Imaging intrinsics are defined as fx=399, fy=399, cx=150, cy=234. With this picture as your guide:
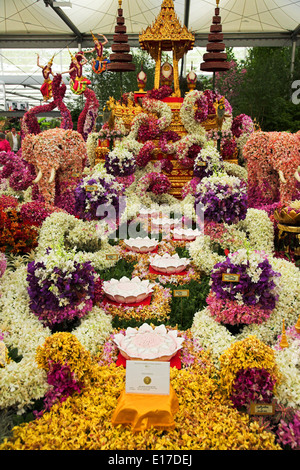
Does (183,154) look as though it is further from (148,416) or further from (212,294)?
(148,416)

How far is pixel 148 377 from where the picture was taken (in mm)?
2584

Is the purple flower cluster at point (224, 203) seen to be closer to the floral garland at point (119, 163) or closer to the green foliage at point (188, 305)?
the green foliage at point (188, 305)

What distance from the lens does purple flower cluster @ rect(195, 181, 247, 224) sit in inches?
193

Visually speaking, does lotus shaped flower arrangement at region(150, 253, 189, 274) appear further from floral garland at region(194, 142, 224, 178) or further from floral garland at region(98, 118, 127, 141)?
floral garland at region(98, 118, 127, 141)

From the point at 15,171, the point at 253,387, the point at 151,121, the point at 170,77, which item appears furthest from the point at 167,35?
the point at 253,387

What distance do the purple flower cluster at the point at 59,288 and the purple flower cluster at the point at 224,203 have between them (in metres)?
1.93

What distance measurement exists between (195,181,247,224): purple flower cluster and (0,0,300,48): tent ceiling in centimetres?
1289

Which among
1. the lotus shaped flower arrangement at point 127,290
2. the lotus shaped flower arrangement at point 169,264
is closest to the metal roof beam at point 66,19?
the lotus shaped flower arrangement at point 169,264

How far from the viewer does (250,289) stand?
363 centimetres

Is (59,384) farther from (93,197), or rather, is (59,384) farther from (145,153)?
(145,153)

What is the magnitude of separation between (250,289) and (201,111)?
18.9ft

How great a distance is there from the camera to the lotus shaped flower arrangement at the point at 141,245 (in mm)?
5688

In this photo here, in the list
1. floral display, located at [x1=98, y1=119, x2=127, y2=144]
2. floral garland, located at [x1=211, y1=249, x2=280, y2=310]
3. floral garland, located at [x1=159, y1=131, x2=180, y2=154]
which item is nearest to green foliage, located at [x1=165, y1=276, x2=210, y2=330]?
floral garland, located at [x1=211, y1=249, x2=280, y2=310]

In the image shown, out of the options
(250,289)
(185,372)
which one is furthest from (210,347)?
(250,289)
